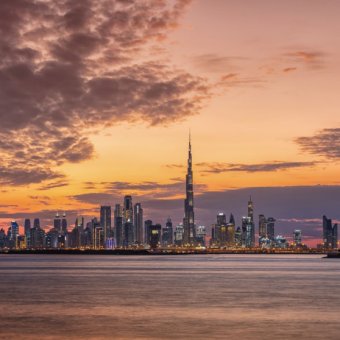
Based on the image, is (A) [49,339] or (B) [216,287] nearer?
(A) [49,339]

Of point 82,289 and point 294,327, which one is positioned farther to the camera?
point 82,289

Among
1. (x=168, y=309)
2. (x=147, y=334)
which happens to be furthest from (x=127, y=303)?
(x=147, y=334)

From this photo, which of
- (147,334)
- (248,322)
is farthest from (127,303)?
(147,334)

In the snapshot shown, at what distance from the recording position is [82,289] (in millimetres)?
96062

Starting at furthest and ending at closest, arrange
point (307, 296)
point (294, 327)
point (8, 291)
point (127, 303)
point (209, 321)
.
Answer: point (8, 291) < point (307, 296) < point (127, 303) < point (209, 321) < point (294, 327)

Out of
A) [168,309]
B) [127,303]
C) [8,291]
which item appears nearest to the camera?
[168,309]

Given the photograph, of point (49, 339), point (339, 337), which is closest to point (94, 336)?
point (49, 339)

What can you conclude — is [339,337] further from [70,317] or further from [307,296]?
[307,296]

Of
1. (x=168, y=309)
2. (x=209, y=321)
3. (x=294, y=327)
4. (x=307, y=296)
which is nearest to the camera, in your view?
(x=294, y=327)

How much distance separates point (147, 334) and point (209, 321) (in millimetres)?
8907

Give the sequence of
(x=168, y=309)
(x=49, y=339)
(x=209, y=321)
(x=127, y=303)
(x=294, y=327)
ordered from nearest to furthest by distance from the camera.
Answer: (x=49, y=339)
(x=294, y=327)
(x=209, y=321)
(x=168, y=309)
(x=127, y=303)

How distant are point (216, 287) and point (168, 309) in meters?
33.2

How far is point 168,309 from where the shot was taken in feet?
221

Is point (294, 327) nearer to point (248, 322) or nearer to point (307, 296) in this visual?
point (248, 322)
